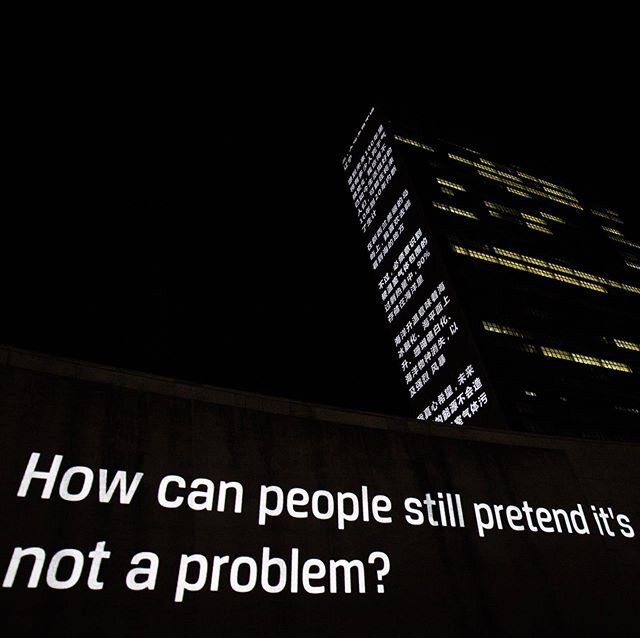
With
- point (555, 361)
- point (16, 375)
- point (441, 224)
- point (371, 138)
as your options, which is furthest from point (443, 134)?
point (16, 375)

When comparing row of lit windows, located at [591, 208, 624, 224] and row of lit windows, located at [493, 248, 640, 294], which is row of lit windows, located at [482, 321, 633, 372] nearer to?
row of lit windows, located at [493, 248, 640, 294]

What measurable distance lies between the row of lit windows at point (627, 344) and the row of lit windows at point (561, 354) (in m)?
4.82

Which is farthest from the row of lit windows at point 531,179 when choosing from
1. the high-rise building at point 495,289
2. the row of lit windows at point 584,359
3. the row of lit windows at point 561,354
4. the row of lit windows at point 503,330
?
the row of lit windows at point 584,359

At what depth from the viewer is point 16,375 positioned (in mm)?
12102

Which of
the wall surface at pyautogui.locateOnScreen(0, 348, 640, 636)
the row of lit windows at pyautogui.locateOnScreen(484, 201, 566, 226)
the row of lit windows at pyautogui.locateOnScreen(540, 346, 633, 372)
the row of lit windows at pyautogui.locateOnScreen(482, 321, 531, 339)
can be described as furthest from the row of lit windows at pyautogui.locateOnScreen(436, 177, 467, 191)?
the wall surface at pyautogui.locateOnScreen(0, 348, 640, 636)

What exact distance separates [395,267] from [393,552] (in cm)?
8320

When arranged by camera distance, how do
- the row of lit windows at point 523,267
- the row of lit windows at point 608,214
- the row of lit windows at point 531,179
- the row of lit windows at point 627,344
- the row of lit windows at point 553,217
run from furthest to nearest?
the row of lit windows at point 608,214
the row of lit windows at point 531,179
the row of lit windows at point 553,217
the row of lit windows at point 627,344
the row of lit windows at point 523,267

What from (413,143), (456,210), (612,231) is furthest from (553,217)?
(413,143)

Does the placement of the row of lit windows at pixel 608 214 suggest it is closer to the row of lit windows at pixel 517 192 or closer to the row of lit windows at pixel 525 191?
the row of lit windows at pixel 525 191

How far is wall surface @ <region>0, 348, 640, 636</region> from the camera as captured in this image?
10.2 metres

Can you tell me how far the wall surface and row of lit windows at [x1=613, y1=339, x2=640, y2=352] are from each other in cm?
8344

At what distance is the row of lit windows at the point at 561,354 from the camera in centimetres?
7763

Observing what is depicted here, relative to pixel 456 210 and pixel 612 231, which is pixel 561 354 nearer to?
pixel 456 210

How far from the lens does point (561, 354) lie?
3174 inches
